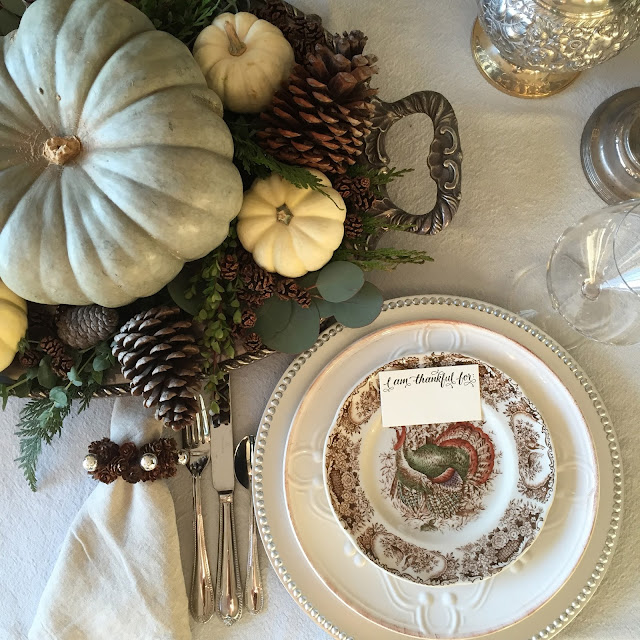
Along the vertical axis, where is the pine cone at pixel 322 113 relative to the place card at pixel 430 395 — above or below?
above

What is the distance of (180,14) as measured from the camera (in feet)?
2.28

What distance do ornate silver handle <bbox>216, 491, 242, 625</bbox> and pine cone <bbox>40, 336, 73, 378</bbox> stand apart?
0.26 meters

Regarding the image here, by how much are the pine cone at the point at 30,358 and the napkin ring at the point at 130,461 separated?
0.13 metres

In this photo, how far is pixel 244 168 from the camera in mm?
666

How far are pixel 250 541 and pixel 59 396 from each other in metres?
0.31

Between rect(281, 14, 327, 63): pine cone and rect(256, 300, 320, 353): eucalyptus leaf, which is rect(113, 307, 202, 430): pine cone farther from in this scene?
rect(281, 14, 327, 63): pine cone

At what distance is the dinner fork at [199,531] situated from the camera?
758 millimetres

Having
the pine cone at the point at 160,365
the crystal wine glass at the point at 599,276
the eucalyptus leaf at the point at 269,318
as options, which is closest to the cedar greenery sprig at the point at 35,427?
the pine cone at the point at 160,365

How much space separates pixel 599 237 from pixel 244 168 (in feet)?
1.65

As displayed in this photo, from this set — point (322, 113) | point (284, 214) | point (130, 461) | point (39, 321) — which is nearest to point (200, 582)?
point (130, 461)

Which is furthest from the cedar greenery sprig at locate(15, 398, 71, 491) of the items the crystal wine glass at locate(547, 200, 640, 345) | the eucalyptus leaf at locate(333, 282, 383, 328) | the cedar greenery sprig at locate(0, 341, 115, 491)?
the crystal wine glass at locate(547, 200, 640, 345)

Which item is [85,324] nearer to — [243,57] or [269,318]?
[269,318]

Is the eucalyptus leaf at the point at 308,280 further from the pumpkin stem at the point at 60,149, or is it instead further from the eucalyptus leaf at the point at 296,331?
the pumpkin stem at the point at 60,149

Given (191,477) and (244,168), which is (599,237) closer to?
(244,168)
